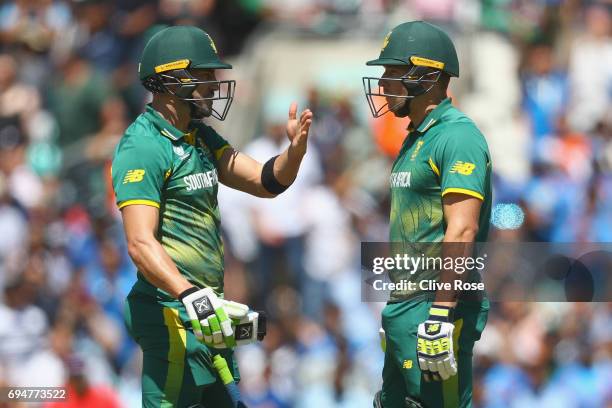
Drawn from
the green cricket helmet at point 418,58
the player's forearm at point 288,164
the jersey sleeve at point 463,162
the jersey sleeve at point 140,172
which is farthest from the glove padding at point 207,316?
the green cricket helmet at point 418,58

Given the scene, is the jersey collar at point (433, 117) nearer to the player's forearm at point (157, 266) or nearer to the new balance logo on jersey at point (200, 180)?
the new balance logo on jersey at point (200, 180)

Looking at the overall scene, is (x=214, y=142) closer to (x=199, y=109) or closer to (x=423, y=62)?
(x=199, y=109)

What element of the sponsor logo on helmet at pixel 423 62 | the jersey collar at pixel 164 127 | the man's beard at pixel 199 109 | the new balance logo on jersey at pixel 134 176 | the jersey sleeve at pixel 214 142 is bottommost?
the new balance logo on jersey at pixel 134 176

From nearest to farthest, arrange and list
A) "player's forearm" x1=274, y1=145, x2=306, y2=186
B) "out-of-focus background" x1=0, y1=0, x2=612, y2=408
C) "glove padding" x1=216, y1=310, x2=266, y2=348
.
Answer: "glove padding" x1=216, y1=310, x2=266, y2=348 → "player's forearm" x1=274, y1=145, x2=306, y2=186 → "out-of-focus background" x1=0, y1=0, x2=612, y2=408

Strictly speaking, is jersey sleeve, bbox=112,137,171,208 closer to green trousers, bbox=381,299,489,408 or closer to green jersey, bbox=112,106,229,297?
green jersey, bbox=112,106,229,297

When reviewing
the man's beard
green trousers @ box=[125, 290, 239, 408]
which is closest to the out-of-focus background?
green trousers @ box=[125, 290, 239, 408]

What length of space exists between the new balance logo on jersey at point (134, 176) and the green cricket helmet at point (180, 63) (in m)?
0.52

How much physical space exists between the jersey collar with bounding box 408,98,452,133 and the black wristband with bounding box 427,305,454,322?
40.6 inches

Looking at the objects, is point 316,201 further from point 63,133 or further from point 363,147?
point 63,133

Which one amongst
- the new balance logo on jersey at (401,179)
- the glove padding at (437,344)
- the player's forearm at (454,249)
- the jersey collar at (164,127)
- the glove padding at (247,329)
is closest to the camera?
the glove padding at (437,344)

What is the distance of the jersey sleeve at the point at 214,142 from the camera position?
26.3 feet

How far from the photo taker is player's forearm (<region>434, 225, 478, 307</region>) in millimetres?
7160

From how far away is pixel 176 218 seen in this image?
7570 millimetres

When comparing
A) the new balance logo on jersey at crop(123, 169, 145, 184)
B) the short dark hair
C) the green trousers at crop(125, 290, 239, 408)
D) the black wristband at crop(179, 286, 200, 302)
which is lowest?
the green trousers at crop(125, 290, 239, 408)
